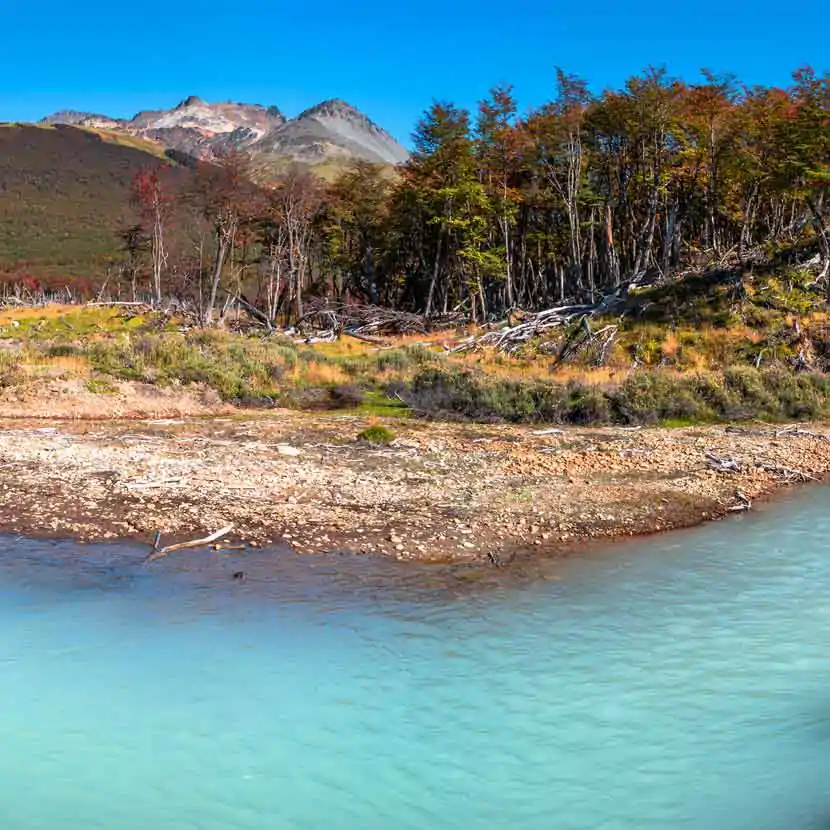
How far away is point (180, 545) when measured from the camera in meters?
9.53

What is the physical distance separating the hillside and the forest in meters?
36.5

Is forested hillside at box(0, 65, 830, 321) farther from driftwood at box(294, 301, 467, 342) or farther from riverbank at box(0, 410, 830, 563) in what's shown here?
riverbank at box(0, 410, 830, 563)

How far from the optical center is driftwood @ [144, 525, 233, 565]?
9227 mm

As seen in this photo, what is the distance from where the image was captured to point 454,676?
6.84m

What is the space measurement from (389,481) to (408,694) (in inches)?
247

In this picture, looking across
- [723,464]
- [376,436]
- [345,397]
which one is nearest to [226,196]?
[345,397]

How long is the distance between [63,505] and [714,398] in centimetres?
1331

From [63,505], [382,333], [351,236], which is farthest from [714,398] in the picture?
[351,236]

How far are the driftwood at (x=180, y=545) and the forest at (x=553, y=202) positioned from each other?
74.6 ft

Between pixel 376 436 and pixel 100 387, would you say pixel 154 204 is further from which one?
pixel 376 436

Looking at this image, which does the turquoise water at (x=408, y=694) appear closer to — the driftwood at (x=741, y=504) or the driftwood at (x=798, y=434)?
the driftwood at (x=741, y=504)

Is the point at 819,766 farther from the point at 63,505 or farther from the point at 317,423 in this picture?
the point at 317,423

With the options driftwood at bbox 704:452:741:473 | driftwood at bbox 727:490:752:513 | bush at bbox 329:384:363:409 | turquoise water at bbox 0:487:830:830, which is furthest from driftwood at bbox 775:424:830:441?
bush at bbox 329:384:363:409

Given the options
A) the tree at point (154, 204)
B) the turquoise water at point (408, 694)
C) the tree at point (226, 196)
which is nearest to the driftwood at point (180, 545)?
the turquoise water at point (408, 694)
